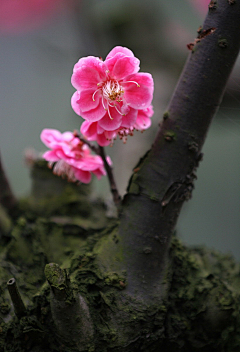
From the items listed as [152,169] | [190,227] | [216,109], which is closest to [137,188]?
[152,169]

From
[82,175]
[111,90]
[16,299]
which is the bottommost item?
[16,299]

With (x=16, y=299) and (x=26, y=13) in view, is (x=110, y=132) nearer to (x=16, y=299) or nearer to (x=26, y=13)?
(x=16, y=299)

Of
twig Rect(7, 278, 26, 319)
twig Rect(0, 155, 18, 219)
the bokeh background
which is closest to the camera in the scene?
twig Rect(7, 278, 26, 319)

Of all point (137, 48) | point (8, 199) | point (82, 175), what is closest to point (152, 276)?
point (82, 175)

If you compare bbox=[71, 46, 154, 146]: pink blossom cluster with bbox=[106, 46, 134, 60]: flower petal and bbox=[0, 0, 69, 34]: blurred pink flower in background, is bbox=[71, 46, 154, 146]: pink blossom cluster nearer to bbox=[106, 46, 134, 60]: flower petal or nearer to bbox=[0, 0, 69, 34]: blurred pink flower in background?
bbox=[106, 46, 134, 60]: flower petal

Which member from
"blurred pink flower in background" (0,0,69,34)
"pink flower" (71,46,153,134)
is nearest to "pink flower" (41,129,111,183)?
"pink flower" (71,46,153,134)
